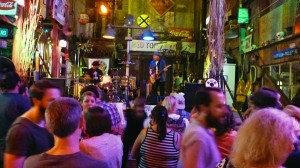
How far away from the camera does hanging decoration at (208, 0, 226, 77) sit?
11641 mm

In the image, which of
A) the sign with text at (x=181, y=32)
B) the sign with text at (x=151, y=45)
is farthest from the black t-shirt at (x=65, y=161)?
the sign with text at (x=181, y=32)

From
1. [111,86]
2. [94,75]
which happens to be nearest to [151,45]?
[94,75]

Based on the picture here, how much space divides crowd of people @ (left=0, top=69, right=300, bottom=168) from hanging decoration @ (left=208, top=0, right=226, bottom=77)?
6.21m

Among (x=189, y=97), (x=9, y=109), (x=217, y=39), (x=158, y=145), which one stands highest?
(x=217, y=39)

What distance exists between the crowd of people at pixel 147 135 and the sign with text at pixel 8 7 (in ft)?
17.0

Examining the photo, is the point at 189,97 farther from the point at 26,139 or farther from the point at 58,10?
the point at 26,139

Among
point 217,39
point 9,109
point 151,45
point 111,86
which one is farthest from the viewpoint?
point 151,45

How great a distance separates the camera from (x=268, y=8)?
49.1 ft

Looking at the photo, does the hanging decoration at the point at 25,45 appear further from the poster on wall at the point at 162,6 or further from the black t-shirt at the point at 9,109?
the poster on wall at the point at 162,6

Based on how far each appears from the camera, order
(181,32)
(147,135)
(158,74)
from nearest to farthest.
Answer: (147,135)
(158,74)
(181,32)

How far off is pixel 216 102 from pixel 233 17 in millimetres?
15445

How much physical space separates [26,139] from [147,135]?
187 centimetres

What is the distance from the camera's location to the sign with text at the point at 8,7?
988 cm

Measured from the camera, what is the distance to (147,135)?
4.68 metres
